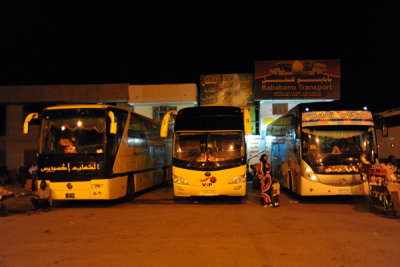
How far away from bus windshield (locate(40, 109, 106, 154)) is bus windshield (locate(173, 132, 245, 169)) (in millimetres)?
2689

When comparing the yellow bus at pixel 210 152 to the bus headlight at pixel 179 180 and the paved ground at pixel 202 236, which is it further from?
the paved ground at pixel 202 236

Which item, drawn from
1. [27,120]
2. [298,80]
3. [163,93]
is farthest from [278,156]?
[163,93]

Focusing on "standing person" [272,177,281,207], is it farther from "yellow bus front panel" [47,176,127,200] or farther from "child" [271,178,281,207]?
"yellow bus front panel" [47,176,127,200]

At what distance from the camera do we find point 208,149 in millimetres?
10805

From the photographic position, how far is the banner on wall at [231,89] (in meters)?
23.5

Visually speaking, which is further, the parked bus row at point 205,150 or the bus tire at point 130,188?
the bus tire at point 130,188

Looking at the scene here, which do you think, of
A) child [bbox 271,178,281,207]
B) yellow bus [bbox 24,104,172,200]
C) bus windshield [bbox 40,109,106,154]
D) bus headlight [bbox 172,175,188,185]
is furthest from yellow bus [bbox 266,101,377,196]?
bus windshield [bbox 40,109,106,154]

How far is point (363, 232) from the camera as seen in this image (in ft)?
23.1

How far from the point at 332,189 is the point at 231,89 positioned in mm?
14325

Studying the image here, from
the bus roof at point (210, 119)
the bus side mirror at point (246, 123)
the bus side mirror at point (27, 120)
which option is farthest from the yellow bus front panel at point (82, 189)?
the bus side mirror at point (246, 123)

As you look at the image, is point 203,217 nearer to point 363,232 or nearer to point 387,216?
point 363,232

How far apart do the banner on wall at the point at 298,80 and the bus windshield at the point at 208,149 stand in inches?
478

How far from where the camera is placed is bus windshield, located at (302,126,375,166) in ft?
34.3

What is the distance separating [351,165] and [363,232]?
12.4ft
